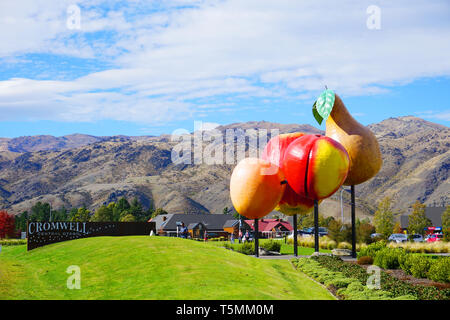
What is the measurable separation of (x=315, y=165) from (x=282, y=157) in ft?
9.97

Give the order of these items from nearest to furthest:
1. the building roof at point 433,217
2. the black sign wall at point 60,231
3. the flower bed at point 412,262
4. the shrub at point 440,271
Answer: the shrub at point 440,271, the flower bed at point 412,262, the black sign wall at point 60,231, the building roof at point 433,217

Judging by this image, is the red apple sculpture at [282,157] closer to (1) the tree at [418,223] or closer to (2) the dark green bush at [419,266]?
(2) the dark green bush at [419,266]

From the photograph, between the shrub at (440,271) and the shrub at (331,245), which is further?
the shrub at (331,245)

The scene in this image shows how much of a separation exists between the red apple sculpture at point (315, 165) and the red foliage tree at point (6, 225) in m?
61.2

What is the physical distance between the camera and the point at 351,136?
28078mm

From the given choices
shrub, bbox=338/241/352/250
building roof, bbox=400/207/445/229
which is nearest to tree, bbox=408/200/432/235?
building roof, bbox=400/207/445/229

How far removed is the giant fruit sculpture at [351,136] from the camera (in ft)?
92.0

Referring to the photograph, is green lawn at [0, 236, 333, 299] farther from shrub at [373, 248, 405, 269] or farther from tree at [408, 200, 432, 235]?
tree at [408, 200, 432, 235]

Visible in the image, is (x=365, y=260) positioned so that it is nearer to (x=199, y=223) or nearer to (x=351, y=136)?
(x=351, y=136)

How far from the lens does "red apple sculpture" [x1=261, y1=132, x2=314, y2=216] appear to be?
1114 inches

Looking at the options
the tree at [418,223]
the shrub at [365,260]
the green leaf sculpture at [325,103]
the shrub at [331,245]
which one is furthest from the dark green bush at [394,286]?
the tree at [418,223]
